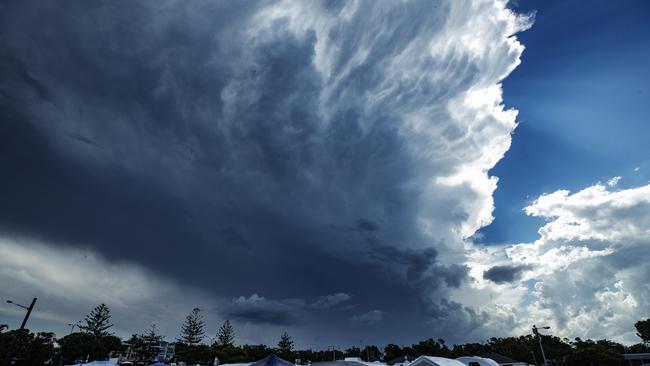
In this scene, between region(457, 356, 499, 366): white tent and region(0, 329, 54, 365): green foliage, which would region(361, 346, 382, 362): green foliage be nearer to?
region(457, 356, 499, 366): white tent

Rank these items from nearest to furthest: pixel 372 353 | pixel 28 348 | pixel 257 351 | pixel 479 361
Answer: pixel 479 361
pixel 28 348
pixel 257 351
pixel 372 353

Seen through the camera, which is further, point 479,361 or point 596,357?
point 596,357

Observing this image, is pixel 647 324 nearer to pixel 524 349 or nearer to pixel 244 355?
pixel 524 349

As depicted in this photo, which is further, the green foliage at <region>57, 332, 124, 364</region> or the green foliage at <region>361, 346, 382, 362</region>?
the green foliage at <region>361, 346, 382, 362</region>

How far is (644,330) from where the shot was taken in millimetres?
95875

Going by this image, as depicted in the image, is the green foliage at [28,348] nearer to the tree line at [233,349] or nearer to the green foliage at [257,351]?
the tree line at [233,349]

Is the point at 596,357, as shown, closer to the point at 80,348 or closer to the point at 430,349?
the point at 430,349

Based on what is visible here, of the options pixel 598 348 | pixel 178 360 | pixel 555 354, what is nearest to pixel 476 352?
pixel 555 354

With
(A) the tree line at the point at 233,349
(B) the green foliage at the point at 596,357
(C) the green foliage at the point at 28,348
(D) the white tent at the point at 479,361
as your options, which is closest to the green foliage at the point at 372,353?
(A) the tree line at the point at 233,349

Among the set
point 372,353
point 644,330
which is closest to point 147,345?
point 372,353

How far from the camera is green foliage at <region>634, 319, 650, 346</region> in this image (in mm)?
95125

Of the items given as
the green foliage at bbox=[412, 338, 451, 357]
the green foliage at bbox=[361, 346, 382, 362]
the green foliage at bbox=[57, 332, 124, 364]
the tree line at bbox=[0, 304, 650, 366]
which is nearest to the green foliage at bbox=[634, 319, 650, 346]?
the tree line at bbox=[0, 304, 650, 366]

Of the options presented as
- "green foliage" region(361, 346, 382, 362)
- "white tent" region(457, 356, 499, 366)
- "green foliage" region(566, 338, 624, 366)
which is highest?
"green foliage" region(361, 346, 382, 362)

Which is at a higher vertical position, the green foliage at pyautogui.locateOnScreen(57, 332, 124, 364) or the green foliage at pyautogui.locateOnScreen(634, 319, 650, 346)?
the green foliage at pyautogui.locateOnScreen(634, 319, 650, 346)
